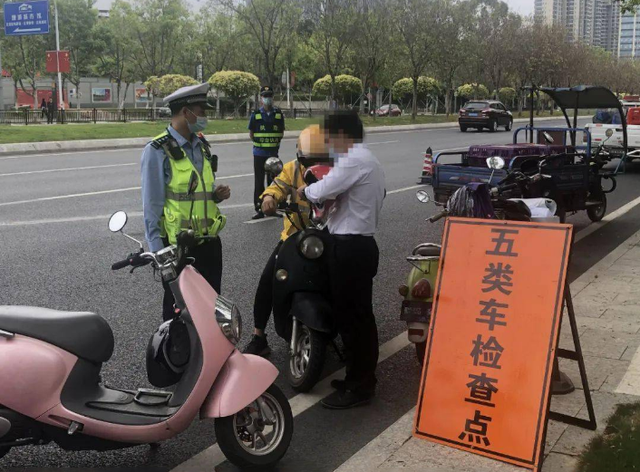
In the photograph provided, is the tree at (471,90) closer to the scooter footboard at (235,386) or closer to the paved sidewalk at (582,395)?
the paved sidewalk at (582,395)

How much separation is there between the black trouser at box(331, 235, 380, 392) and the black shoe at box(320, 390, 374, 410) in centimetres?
4

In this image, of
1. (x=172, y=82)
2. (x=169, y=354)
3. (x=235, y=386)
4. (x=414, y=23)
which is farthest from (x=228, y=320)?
(x=414, y=23)

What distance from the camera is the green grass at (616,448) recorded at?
3.49 meters

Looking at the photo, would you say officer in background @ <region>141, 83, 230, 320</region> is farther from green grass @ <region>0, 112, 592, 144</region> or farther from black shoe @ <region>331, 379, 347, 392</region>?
green grass @ <region>0, 112, 592, 144</region>

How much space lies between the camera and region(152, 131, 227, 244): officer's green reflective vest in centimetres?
432

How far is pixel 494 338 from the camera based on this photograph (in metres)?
3.71

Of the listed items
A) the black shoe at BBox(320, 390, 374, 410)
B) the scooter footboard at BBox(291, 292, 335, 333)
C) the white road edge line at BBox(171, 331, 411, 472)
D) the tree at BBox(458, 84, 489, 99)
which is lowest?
the white road edge line at BBox(171, 331, 411, 472)

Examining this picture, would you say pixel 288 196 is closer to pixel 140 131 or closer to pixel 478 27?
pixel 140 131

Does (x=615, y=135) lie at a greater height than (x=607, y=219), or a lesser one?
greater

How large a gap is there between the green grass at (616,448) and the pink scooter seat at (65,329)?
7.39ft

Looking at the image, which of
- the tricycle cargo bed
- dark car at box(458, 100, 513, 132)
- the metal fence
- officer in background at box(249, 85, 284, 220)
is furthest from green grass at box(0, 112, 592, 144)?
the tricycle cargo bed

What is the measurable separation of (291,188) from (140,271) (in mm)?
3207

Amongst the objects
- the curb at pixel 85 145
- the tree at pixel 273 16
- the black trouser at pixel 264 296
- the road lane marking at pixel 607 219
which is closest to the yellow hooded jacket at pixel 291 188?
the black trouser at pixel 264 296

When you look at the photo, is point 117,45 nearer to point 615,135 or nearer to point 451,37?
point 451,37
